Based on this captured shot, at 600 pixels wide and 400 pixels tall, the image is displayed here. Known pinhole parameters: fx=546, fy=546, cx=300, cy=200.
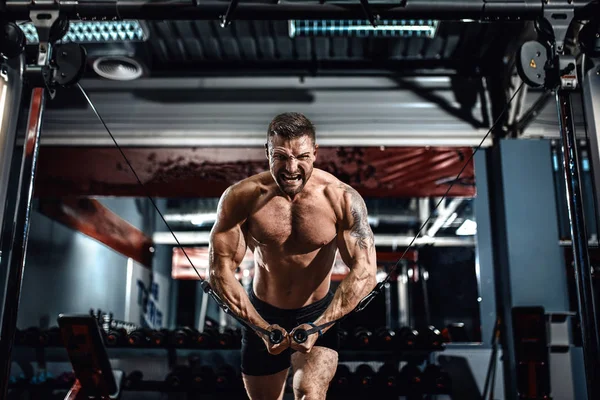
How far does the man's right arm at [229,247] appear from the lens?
81.3 inches

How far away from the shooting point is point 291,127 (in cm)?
200

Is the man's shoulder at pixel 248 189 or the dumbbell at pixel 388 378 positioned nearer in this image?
the man's shoulder at pixel 248 189

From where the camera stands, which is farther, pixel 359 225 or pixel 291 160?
pixel 359 225

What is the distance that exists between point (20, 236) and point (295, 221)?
1.08 metres

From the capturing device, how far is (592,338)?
2004 mm

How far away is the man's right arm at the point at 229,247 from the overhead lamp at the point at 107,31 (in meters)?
2.94

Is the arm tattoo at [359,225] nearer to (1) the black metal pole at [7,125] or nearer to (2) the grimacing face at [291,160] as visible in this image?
(2) the grimacing face at [291,160]

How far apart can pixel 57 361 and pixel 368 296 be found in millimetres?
4091

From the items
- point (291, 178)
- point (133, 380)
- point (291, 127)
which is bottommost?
point (133, 380)

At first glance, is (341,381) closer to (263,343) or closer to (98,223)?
(263,343)

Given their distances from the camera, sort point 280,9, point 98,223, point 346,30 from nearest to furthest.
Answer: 1. point 280,9
2. point 346,30
3. point 98,223

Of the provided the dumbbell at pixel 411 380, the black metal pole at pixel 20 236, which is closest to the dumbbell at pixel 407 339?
the dumbbell at pixel 411 380

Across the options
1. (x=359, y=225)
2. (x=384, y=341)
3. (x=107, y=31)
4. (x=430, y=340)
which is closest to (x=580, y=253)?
(x=359, y=225)

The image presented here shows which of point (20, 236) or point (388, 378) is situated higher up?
point (20, 236)
